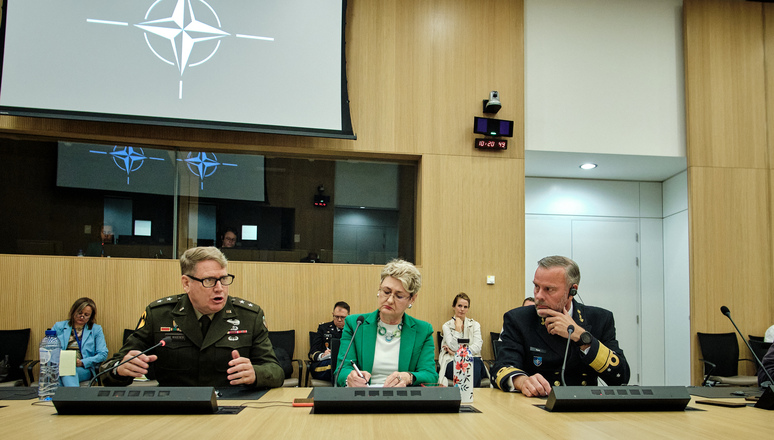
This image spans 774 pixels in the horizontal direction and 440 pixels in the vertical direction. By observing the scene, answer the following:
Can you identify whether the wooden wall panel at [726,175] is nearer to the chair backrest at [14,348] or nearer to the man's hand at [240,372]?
the man's hand at [240,372]

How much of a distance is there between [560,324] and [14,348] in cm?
521

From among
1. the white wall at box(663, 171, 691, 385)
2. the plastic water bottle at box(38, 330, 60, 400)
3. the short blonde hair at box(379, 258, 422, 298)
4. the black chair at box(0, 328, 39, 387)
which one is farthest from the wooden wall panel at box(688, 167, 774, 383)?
the black chair at box(0, 328, 39, 387)

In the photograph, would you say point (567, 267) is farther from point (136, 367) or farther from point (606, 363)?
point (136, 367)

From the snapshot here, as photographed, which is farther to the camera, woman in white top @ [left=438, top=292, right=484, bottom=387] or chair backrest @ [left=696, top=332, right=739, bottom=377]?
chair backrest @ [left=696, top=332, right=739, bottom=377]

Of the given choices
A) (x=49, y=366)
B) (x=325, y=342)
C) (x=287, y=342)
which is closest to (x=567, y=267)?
(x=49, y=366)

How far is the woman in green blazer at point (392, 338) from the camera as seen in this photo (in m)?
2.97

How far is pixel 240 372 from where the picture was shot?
97.1 inches

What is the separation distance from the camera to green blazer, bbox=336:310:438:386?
297 cm

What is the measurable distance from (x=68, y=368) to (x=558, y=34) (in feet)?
20.3

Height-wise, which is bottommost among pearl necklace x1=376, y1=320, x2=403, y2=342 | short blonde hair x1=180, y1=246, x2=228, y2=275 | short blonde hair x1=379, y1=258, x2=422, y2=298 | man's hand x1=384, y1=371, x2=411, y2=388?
man's hand x1=384, y1=371, x2=411, y2=388

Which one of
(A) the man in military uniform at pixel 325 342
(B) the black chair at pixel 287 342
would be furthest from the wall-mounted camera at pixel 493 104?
(B) the black chair at pixel 287 342

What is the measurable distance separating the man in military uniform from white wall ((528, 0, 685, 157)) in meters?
2.95

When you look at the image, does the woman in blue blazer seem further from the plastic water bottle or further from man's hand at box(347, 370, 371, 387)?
man's hand at box(347, 370, 371, 387)

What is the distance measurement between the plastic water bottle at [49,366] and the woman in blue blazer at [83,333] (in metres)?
2.70
